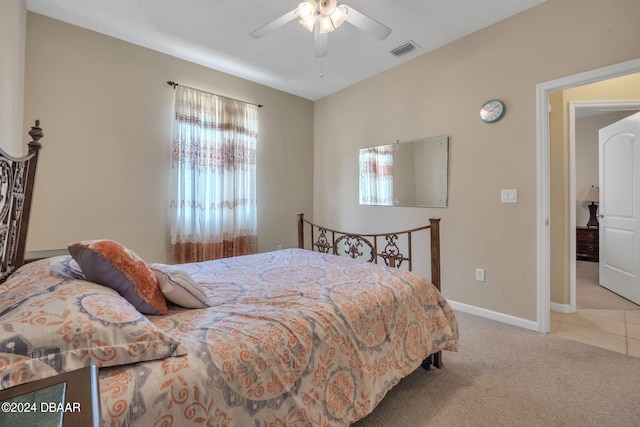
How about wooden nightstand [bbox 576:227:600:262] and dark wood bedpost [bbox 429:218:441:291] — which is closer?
dark wood bedpost [bbox 429:218:441:291]

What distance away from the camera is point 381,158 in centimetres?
354

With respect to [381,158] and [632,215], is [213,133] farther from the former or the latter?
[632,215]

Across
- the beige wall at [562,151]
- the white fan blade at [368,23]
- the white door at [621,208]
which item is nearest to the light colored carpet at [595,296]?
the white door at [621,208]

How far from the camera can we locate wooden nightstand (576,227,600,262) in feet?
15.8

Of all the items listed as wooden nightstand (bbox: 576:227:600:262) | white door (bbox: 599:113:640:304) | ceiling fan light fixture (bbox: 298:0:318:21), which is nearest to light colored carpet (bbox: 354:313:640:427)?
white door (bbox: 599:113:640:304)

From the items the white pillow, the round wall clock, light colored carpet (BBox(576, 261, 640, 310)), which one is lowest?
light colored carpet (BBox(576, 261, 640, 310))

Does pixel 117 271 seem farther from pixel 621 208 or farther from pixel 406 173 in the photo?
pixel 621 208

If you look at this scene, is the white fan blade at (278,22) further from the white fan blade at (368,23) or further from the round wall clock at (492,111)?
the round wall clock at (492,111)

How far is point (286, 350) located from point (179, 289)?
0.57m

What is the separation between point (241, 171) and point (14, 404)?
323 centimetres

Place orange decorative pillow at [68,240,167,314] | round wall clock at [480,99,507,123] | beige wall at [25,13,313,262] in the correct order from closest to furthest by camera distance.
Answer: orange decorative pillow at [68,240,167,314] < beige wall at [25,13,313,262] < round wall clock at [480,99,507,123]

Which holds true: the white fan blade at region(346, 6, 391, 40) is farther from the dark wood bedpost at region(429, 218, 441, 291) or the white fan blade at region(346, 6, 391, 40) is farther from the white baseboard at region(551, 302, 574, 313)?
the white baseboard at region(551, 302, 574, 313)

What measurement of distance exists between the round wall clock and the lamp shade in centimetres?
377

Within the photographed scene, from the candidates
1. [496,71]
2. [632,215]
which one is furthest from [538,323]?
[496,71]
